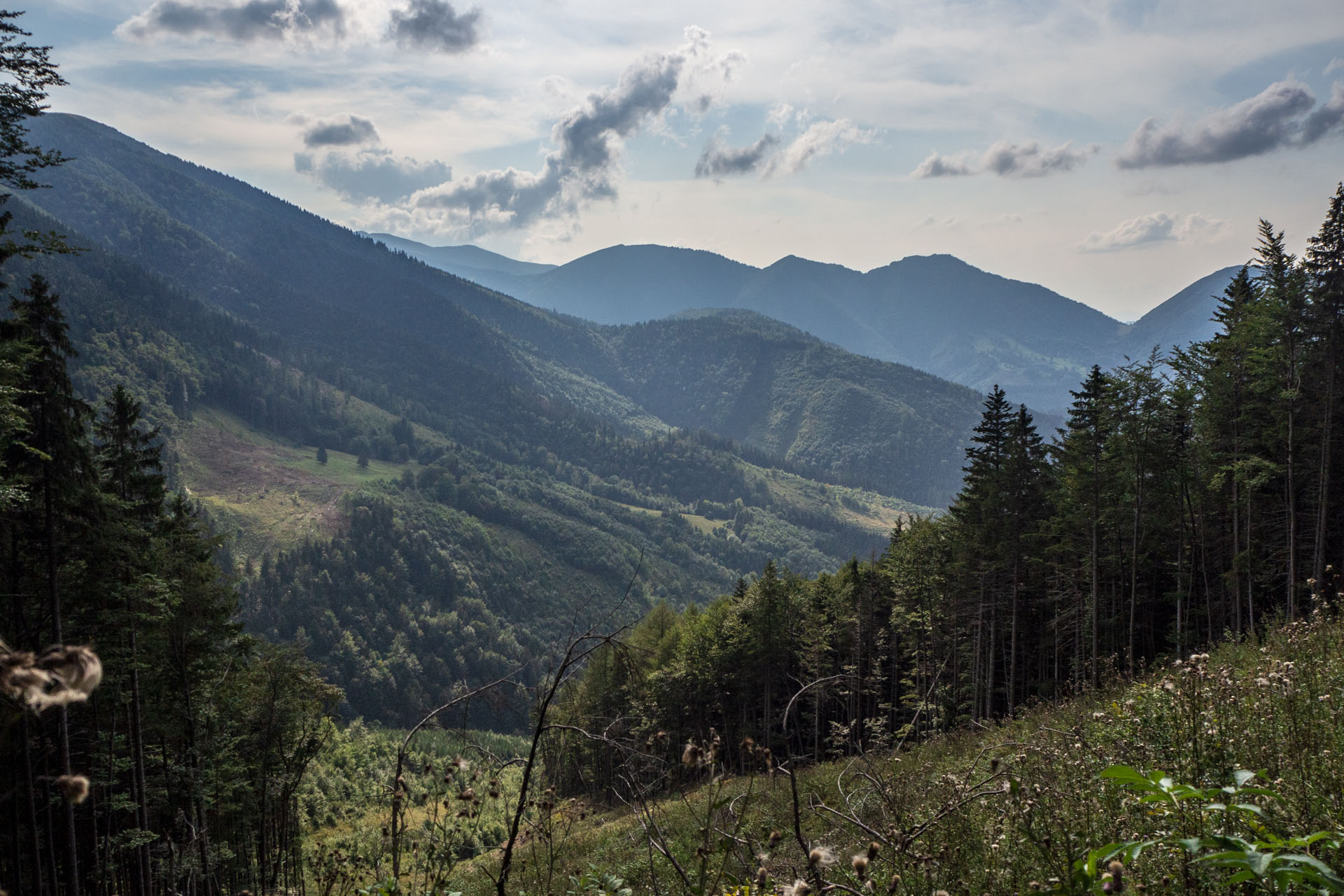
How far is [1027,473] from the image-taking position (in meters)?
29.8

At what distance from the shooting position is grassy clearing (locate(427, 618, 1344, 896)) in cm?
333

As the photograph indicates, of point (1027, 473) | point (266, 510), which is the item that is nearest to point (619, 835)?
point (1027, 473)

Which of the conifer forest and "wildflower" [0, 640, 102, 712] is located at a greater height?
"wildflower" [0, 640, 102, 712]

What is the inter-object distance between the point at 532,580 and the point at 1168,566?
173 m

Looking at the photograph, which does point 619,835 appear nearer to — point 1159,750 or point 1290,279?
point 1159,750

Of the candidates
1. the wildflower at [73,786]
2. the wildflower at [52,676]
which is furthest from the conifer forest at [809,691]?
the wildflower at [73,786]

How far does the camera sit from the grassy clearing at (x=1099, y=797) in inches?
131

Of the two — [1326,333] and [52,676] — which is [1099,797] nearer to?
[52,676]

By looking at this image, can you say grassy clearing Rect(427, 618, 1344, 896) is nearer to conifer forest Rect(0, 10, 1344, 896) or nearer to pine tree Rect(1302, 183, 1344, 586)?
conifer forest Rect(0, 10, 1344, 896)

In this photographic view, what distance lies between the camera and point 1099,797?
523 centimetres

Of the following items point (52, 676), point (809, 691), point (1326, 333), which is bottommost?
point (809, 691)

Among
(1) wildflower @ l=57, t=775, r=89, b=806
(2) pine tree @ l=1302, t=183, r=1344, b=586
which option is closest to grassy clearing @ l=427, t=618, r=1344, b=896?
(1) wildflower @ l=57, t=775, r=89, b=806

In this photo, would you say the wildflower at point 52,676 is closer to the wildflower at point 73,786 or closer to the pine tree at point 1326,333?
the wildflower at point 73,786

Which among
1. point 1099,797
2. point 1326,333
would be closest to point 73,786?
point 1099,797
